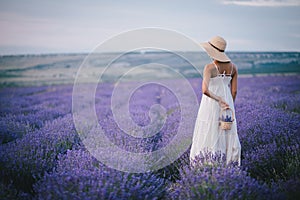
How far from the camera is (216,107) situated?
265 cm

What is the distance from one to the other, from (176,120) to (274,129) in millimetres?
1274

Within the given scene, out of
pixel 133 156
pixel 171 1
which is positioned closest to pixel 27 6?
pixel 171 1

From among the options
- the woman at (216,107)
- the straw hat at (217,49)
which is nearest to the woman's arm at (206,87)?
the woman at (216,107)

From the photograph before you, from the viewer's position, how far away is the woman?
8.45 ft

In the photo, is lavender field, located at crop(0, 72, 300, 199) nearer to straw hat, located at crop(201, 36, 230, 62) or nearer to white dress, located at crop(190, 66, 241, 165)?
white dress, located at crop(190, 66, 241, 165)

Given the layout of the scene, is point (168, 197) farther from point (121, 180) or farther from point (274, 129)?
point (274, 129)

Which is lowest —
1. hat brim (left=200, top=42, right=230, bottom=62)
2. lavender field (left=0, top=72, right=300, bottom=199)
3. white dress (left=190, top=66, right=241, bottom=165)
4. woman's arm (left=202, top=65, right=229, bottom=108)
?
lavender field (left=0, top=72, right=300, bottom=199)

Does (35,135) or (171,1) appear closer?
(35,135)

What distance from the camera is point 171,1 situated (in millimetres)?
5508

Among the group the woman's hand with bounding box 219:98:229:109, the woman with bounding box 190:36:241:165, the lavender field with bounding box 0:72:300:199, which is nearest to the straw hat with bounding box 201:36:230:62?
the woman with bounding box 190:36:241:165

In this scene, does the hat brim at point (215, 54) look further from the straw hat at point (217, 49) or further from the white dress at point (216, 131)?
the white dress at point (216, 131)

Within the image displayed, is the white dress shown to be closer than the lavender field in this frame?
No

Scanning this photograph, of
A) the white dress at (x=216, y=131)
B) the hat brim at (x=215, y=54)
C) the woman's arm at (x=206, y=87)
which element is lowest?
the white dress at (x=216, y=131)

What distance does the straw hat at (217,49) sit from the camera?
8.32ft
